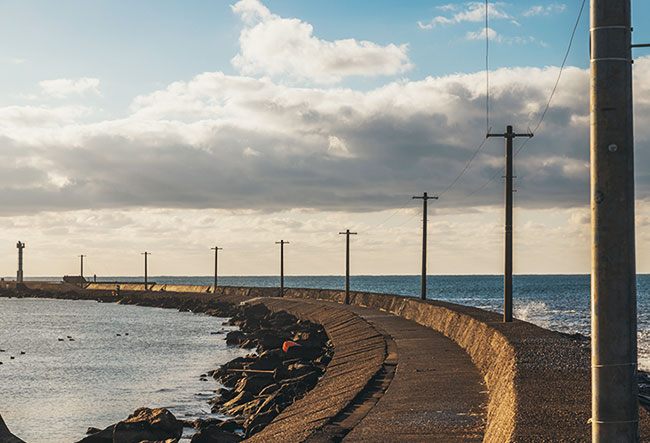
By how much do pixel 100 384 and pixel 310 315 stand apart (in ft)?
68.8

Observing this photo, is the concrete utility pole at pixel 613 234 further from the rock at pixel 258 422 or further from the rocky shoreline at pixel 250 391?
the rock at pixel 258 422

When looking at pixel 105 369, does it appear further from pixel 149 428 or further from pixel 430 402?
pixel 430 402

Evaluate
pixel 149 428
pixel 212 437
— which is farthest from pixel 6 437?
pixel 212 437

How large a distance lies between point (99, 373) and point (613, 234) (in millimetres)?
30783

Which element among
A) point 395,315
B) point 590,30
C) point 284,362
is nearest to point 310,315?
point 395,315

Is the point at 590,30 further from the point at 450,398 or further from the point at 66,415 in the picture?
the point at 66,415

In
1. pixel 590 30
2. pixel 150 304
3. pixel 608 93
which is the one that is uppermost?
pixel 590 30

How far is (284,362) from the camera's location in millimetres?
27688

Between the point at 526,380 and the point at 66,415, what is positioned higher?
the point at 526,380

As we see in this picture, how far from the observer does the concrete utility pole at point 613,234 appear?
5453 mm

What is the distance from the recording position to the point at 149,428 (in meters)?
16.8

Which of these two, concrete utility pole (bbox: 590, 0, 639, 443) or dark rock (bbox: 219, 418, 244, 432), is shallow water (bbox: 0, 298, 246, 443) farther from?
concrete utility pole (bbox: 590, 0, 639, 443)

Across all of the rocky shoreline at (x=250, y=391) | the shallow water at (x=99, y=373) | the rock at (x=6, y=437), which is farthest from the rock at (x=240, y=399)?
the rock at (x=6, y=437)

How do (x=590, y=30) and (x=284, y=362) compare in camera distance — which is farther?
(x=284, y=362)
